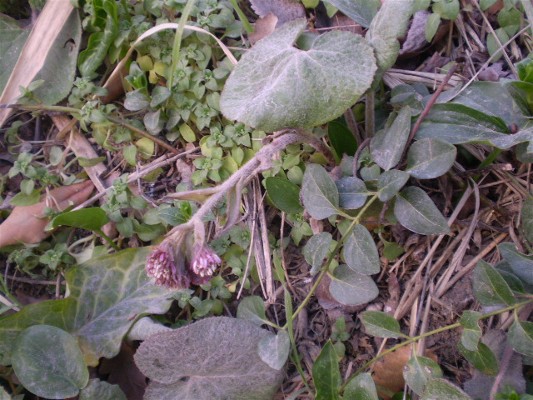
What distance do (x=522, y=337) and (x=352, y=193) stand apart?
18.0 inches

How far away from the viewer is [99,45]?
1.62 meters

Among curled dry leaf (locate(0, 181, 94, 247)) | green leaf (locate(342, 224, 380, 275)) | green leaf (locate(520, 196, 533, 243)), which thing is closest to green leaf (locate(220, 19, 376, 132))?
green leaf (locate(342, 224, 380, 275))

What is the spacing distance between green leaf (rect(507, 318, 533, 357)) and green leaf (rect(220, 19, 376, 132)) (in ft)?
1.86

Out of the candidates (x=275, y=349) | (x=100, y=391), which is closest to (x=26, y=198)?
(x=100, y=391)

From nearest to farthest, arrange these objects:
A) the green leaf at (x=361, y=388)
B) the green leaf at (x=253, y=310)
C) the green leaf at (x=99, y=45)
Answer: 1. the green leaf at (x=361, y=388)
2. the green leaf at (x=253, y=310)
3. the green leaf at (x=99, y=45)

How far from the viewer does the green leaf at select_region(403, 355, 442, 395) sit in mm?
1138

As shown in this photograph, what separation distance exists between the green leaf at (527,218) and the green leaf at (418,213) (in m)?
0.20

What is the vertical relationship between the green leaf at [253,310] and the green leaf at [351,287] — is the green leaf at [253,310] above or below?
below

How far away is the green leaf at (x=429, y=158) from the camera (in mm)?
1150

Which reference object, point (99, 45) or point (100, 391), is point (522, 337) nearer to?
point (100, 391)

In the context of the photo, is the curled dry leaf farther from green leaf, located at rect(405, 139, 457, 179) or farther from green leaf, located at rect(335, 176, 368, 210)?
green leaf, located at rect(405, 139, 457, 179)

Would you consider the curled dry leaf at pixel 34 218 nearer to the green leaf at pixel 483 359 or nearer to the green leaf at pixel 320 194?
the green leaf at pixel 320 194

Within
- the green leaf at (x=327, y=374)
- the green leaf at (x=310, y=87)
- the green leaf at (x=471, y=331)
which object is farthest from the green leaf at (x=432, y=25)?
the green leaf at (x=327, y=374)

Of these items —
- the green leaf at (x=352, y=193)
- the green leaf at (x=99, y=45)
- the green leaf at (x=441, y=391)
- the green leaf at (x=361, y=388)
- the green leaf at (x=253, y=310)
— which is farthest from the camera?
the green leaf at (x=99, y=45)
